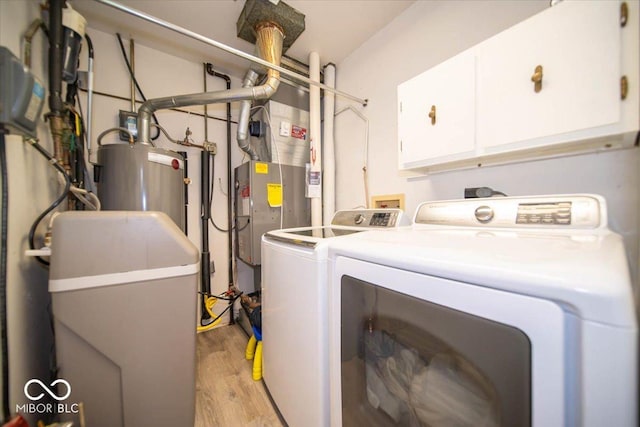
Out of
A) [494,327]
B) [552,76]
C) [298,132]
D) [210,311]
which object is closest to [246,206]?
[298,132]

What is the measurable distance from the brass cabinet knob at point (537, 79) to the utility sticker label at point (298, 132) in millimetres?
1713

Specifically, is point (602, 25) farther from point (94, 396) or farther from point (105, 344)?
point (94, 396)

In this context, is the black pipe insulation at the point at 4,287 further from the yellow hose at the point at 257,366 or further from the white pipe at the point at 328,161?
the white pipe at the point at 328,161

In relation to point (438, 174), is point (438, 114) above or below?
above

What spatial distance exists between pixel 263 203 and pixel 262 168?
1.02 ft

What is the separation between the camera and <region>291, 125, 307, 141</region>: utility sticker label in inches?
82.0

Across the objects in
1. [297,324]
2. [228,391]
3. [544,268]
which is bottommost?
[228,391]

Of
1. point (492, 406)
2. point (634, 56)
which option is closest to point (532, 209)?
point (634, 56)

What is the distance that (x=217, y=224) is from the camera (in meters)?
2.14

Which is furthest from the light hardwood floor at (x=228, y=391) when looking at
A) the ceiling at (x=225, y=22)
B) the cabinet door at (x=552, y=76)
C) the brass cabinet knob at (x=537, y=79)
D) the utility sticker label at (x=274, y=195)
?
the ceiling at (x=225, y=22)

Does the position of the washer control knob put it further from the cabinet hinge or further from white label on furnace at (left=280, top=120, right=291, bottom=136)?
white label on furnace at (left=280, top=120, right=291, bottom=136)

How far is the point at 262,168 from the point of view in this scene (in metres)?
1.84

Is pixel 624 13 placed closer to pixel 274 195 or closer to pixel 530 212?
pixel 530 212

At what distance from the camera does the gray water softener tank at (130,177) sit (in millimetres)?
1394
